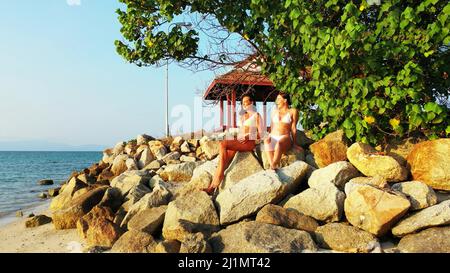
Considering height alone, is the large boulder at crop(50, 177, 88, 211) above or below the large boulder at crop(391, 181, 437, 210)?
below

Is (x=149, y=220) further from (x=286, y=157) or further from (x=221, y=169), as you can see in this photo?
(x=286, y=157)

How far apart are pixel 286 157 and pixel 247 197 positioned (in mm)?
1544

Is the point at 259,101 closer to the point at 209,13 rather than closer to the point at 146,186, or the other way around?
the point at 209,13

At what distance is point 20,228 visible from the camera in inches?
331

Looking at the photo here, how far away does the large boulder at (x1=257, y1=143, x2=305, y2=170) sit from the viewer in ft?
23.3

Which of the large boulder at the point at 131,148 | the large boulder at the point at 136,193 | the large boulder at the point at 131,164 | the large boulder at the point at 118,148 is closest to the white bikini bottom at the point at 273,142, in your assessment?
the large boulder at the point at 136,193

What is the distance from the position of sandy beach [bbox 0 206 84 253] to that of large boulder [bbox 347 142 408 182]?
4.60m

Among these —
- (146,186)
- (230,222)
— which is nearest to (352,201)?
(230,222)

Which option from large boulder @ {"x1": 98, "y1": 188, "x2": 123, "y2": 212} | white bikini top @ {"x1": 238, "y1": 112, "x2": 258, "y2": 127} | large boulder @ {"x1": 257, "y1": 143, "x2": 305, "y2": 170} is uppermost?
white bikini top @ {"x1": 238, "y1": 112, "x2": 258, "y2": 127}

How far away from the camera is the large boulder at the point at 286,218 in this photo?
17.9ft

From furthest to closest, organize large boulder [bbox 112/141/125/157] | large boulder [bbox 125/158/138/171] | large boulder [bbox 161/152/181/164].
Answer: large boulder [bbox 112/141/125/157] → large boulder [bbox 125/158/138/171] → large boulder [bbox 161/152/181/164]

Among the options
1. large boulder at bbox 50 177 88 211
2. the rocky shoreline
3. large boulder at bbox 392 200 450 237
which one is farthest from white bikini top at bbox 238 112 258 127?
large boulder at bbox 50 177 88 211

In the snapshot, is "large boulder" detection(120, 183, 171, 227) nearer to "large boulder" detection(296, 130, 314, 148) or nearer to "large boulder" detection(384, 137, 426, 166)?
"large boulder" detection(296, 130, 314, 148)

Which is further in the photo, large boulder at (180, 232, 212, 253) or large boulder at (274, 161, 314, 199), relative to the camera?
large boulder at (274, 161, 314, 199)
